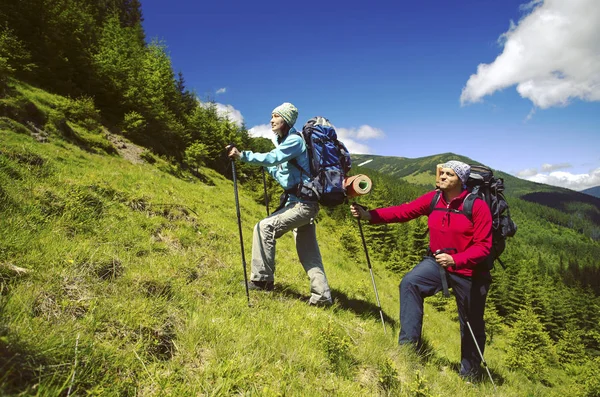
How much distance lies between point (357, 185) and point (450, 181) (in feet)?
4.51

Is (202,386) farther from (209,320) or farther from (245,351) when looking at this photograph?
(209,320)

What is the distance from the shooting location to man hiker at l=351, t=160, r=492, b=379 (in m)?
4.02

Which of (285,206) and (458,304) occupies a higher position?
(285,206)

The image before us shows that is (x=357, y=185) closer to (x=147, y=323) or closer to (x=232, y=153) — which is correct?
(x=232, y=153)

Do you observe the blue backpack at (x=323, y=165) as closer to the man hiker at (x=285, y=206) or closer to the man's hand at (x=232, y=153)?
the man hiker at (x=285, y=206)

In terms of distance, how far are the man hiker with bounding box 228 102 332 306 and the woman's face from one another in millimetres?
1983

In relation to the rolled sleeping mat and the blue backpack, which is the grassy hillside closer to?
the blue backpack

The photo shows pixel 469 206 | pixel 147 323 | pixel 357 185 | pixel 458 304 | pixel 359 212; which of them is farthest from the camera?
pixel 359 212

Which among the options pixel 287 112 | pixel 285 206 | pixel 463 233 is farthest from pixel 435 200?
pixel 287 112

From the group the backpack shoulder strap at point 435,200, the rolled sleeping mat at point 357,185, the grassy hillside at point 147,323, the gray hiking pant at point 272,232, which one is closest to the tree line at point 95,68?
the grassy hillside at point 147,323

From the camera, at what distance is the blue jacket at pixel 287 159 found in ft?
13.9

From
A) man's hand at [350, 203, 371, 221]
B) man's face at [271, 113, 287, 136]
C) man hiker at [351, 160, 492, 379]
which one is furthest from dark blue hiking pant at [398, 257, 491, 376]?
man's face at [271, 113, 287, 136]

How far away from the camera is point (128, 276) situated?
3461 mm

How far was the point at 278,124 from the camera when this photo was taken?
4.71 metres
